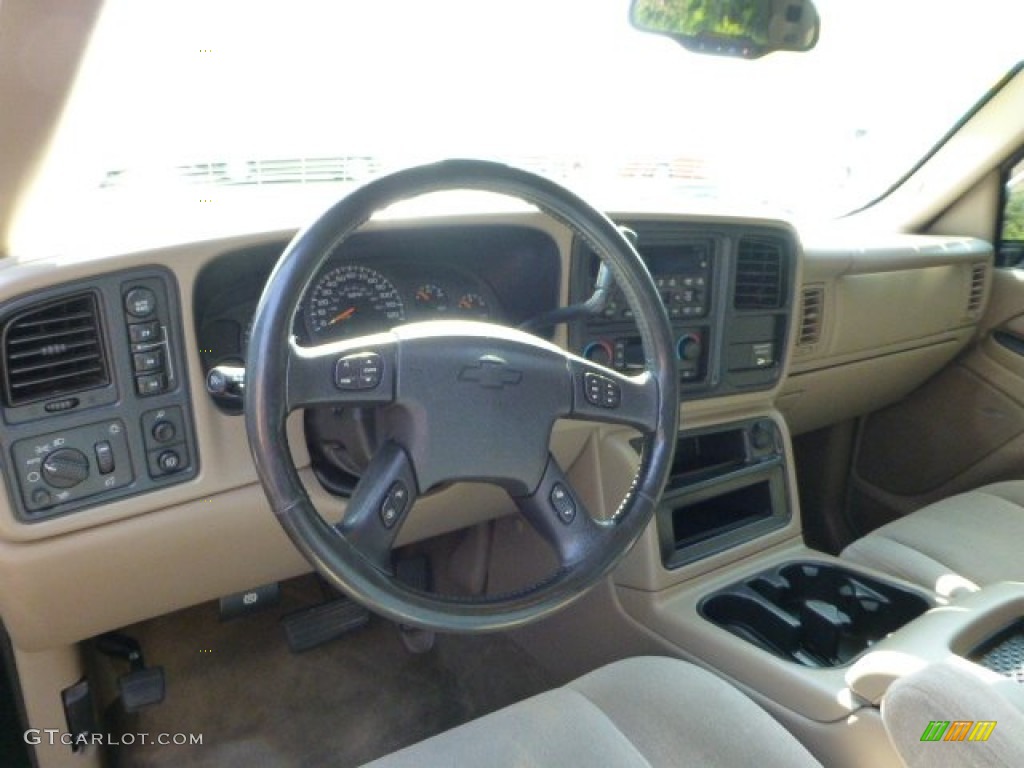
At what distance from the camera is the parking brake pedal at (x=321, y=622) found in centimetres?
196

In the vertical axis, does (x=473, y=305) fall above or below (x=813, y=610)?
above

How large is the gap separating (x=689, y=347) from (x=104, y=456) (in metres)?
1.15

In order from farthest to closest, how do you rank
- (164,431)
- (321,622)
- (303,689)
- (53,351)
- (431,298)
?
(303,689) → (321,622) → (431,298) → (164,431) → (53,351)

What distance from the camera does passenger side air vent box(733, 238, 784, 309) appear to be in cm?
203

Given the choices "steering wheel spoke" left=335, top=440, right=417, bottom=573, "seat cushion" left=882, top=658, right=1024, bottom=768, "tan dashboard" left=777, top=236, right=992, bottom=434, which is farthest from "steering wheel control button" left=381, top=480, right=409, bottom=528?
"tan dashboard" left=777, top=236, right=992, bottom=434

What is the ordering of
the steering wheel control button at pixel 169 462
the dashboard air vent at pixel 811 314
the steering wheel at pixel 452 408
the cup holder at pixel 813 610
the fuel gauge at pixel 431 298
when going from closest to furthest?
the steering wheel at pixel 452 408
the steering wheel control button at pixel 169 462
the fuel gauge at pixel 431 298
the cup holder at pixel 813 610
the dashboard air vent at pixel 811 314

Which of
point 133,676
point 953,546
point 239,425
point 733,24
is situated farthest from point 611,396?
point 953,546

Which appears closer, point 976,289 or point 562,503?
point 562,503

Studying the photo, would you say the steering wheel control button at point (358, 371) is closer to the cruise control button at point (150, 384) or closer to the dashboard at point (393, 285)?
the dashboard at point (393, 285)

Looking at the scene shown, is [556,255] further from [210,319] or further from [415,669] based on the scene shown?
[415,669]

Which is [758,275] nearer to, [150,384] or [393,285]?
[393,285]

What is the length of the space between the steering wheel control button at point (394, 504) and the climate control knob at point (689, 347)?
93 centimetres

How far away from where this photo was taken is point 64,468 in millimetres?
1311

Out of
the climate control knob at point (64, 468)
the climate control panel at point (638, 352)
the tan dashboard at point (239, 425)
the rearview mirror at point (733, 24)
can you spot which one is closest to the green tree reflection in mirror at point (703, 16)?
the rearview mirror at point (733, 24)
